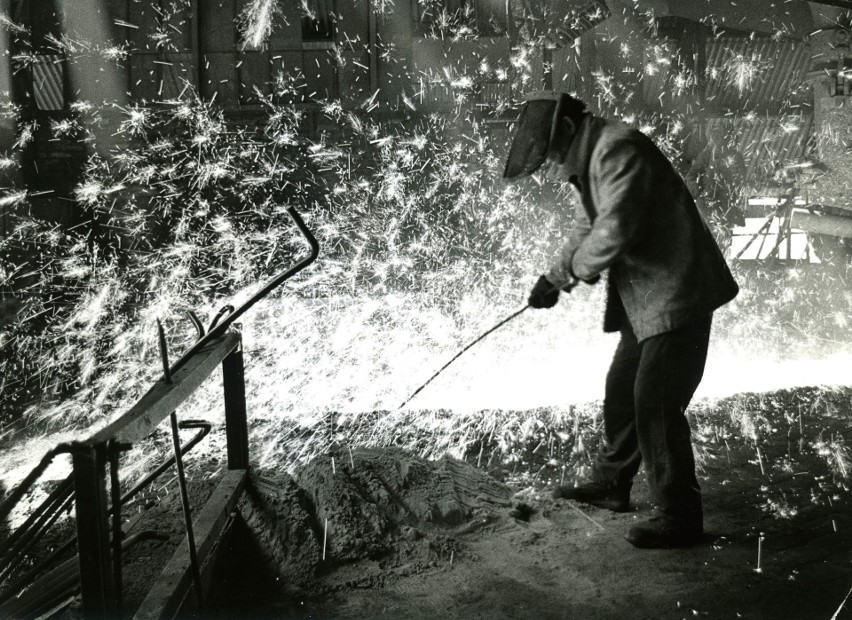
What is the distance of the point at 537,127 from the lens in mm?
2674

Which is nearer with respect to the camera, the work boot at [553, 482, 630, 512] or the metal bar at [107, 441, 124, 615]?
the metal bar at [107, 441, 124, 615]

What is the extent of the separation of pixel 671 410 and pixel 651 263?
62 cm

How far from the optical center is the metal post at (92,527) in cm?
155

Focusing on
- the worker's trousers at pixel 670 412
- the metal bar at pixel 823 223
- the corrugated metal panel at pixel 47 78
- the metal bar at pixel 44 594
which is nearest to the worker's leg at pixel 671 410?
the worker's trousers at pixel 670 412

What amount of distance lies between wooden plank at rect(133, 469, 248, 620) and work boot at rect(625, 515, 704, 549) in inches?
70.0

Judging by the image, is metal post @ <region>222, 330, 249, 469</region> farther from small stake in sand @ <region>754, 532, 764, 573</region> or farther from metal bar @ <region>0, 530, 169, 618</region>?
small stake in sand @ <region>754, 532, 764, 573</region>

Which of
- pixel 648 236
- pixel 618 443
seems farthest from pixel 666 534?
pixel 648 236

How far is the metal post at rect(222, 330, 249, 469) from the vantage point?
3.16 metres

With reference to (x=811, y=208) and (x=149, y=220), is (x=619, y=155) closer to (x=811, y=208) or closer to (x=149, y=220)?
(x=811, y=208)

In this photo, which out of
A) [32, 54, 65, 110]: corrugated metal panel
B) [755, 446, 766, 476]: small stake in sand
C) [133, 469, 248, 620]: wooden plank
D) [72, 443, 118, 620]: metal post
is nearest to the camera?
[72, 443, 118, 620]: metal post

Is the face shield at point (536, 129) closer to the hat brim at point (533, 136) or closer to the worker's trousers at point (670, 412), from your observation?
the hat brim at point (533, 136)

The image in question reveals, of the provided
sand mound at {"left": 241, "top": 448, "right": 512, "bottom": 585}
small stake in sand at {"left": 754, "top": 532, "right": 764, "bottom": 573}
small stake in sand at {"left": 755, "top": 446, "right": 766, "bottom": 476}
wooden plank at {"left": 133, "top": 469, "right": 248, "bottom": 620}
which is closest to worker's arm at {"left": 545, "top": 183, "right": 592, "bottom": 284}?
sand mound at {"left": 241, "top": 448, "right": 512, "bottom": 585}

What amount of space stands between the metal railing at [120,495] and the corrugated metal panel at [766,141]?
908cm

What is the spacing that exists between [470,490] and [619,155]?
5.90ft
